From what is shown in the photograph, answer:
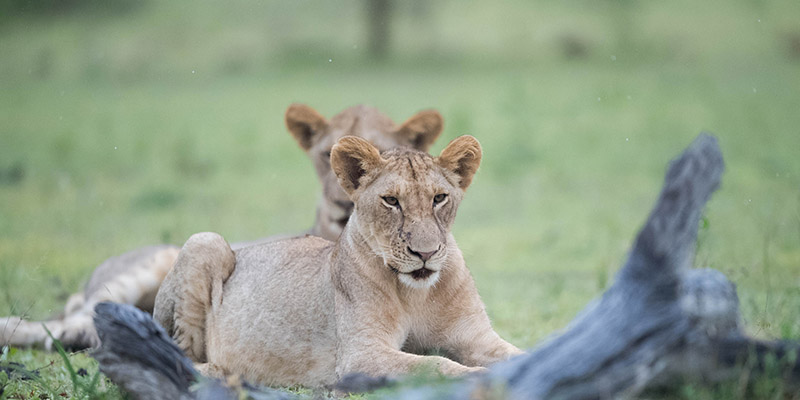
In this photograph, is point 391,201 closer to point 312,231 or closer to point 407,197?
point 407,197

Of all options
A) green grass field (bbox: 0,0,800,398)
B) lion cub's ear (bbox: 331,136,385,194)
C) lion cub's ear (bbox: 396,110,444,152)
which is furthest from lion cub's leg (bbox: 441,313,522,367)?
lion cub's ear (bbox: 396,110,444,152)

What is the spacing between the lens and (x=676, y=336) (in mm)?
2844

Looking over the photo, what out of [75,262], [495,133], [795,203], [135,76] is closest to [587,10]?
[495,133]

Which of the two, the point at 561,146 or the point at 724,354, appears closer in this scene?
the point at 724,354

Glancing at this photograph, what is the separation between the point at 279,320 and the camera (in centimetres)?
493

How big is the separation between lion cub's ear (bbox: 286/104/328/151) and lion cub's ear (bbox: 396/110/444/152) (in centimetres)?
65

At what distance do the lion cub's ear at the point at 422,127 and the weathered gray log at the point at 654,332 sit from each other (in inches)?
149

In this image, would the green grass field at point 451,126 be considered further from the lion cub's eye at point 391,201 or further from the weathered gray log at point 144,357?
the lion cub's eye at point 391,201

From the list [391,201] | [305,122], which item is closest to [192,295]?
[391,201]

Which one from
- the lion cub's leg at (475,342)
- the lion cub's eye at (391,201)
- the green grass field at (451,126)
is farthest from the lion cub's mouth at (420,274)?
the green grass field at (451,126)

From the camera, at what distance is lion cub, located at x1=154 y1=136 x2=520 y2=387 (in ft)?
14.2

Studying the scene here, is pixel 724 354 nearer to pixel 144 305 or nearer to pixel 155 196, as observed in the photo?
pixel 144 305

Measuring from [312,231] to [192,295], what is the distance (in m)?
1.90

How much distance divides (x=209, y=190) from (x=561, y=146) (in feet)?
20.2
